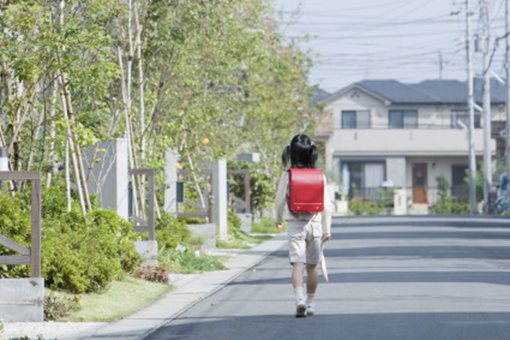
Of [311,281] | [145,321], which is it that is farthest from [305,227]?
[145,321]

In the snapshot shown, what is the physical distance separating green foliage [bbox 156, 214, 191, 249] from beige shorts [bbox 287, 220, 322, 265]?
10131mm

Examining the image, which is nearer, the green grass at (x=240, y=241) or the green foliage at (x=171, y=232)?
the green foliage at (x=171, y=232)

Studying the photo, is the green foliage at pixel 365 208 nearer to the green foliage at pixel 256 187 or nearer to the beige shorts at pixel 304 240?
the green foliage at pixel 256 187

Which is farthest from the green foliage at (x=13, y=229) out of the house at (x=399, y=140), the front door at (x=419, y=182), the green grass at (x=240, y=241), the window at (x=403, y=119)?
the front door at (x=419, y=182)

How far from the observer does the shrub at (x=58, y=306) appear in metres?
16.7

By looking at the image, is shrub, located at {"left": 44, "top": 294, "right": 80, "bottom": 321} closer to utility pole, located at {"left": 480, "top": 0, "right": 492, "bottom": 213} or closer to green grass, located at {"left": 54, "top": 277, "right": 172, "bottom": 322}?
green grass, located at {"left": 54, "top": 277, "right": 172, "bottom": 322}

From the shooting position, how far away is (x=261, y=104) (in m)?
51.7

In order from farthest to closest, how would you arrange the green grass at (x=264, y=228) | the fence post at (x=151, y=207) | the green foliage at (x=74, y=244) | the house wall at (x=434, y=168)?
1. the house wall at (x=434, y=168)
2. the green grass at (x=264, y=228)
3. the fence post at (x=151, y=207)
4. the green foliage at (x=74, y=244)

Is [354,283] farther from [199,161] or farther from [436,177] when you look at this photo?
[436,177]

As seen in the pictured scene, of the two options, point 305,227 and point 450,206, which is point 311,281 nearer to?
point 305,227

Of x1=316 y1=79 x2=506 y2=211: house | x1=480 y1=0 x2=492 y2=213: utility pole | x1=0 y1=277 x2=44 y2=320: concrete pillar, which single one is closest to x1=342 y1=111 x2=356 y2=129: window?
x1=316 y1=79 x2=506 y2=211: house

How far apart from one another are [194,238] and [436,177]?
66.3 metres

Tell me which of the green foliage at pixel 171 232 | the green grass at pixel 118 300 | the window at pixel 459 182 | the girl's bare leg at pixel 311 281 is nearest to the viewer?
the girl's bare leg at pixel 311 281

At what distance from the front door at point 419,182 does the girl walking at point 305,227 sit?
80.0 meters
